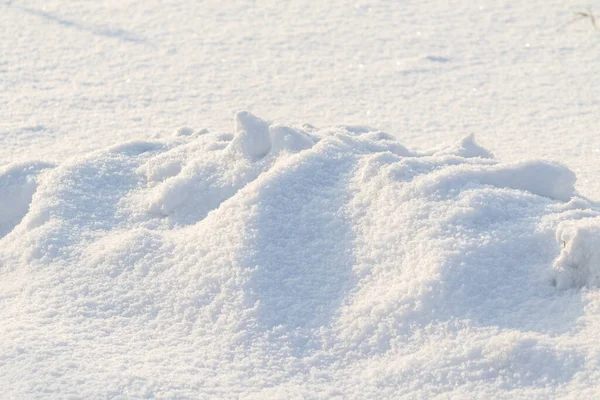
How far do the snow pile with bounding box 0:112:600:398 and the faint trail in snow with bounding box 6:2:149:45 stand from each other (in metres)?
2.85

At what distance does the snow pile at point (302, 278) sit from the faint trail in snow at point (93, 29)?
9.34ft

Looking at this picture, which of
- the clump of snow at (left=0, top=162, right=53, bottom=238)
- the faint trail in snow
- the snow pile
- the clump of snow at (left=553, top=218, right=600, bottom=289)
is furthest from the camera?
the faint trail in snow

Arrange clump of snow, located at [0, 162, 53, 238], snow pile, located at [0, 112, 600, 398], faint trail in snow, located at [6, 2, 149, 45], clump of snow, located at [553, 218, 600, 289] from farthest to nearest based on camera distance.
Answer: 1. faint trail in snow, located at [6, 2, 149, 45]
2. clump of snow, located at [0, 162, 53, 238]
3. clump of snow, located at [553, 218, 600, 289]
4. snow pile, located at [0, 112, 600, 398]

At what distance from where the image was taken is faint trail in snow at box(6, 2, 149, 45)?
18.3 ft

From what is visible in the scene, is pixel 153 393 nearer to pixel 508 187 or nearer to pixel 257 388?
pixel 257 388

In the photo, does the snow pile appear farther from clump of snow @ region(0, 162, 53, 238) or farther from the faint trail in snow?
the faint trail in snow

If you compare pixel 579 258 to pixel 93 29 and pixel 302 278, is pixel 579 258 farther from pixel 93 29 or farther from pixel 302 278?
pixel 93 29

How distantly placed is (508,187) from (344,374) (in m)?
0.94

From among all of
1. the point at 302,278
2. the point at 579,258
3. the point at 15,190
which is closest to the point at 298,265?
the point at 302,278

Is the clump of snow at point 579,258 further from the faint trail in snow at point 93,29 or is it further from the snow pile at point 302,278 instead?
the faint trail in snow at point 93,29

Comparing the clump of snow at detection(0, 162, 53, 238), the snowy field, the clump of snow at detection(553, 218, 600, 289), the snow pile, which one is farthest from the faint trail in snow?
the clump of snow at detection(553, 218, 600, 289)

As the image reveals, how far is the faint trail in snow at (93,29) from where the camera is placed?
5.59 m

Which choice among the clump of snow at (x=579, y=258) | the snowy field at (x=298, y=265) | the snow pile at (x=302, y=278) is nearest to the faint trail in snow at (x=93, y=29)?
the snowy field at (x=298, y=265)

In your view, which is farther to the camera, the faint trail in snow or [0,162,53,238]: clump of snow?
the faint trail in snow
